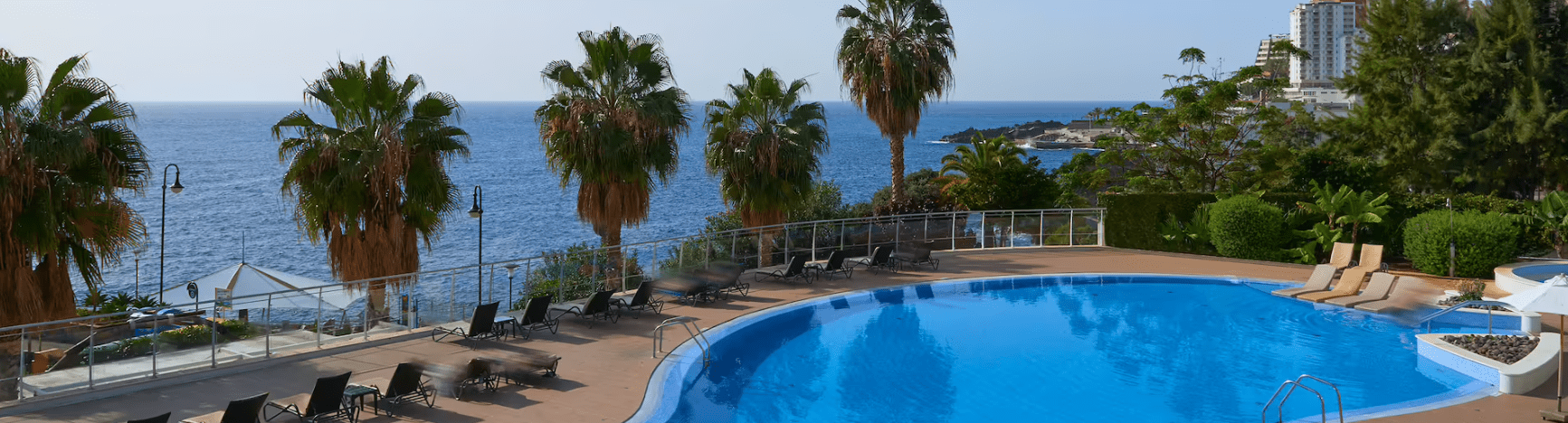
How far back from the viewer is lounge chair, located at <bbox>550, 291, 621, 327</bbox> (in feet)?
53.0

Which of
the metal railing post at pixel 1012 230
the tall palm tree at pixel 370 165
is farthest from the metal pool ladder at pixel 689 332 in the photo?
the metal railing post at pixel 1012 230

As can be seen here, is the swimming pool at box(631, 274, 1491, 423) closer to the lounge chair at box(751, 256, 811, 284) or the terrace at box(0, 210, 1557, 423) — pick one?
the terrace at box(0, 210, 1557, 423)

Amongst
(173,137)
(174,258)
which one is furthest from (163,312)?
(173,137)

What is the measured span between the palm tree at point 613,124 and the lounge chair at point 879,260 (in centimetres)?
430

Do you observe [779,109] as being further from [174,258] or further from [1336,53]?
[1336,53]

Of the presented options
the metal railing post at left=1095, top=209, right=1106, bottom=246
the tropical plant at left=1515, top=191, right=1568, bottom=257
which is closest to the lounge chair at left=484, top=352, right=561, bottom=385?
the metal railing post at left=1095, top=209, right=1106, bottom=246

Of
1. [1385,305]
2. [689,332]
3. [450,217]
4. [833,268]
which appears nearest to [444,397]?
[689,332]

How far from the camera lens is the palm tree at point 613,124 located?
2019 cm

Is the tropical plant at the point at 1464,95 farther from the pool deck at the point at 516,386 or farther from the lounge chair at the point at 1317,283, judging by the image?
the pool deck at the point at 516,386

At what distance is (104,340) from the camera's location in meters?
11.5

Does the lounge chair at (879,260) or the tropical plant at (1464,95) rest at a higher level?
the tropical plant at (1464,95)

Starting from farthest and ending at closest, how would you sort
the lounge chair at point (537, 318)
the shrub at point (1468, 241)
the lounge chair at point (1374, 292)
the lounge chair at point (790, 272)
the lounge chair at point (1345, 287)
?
1. the lounge chair at point (790, 272)
2. the shrub at point (1468, 241)
3. the lounge chair at point (1345, 287)
4. the lounge chair at point (1374, 292)
5. the lounge chair at point (537, 318)

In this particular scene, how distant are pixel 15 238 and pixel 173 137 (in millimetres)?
160094

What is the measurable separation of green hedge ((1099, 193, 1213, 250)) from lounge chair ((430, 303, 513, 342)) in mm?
15004
